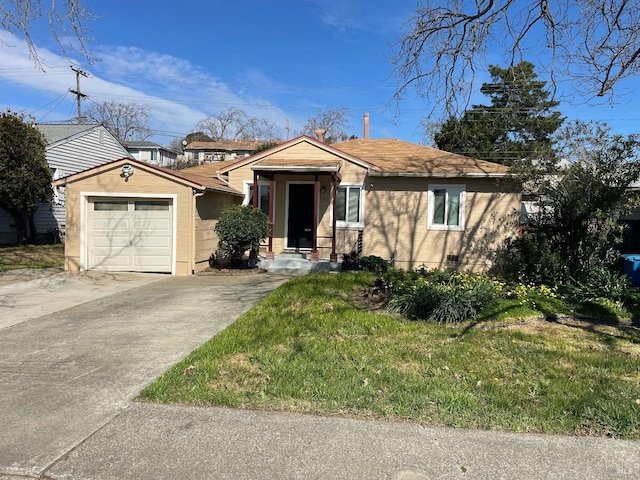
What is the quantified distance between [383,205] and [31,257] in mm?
12147

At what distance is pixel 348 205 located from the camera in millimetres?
14250

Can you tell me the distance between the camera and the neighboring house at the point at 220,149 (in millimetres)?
63000

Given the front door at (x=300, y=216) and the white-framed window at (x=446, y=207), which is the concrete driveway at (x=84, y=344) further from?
the white-framed window at (x=446, y=207)

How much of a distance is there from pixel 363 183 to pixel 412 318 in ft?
24.9

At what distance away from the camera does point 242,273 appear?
492 inches

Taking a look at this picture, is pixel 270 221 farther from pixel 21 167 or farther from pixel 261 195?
pixel 21 167

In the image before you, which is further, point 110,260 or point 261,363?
point 110,260

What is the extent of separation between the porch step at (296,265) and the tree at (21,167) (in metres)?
10.6

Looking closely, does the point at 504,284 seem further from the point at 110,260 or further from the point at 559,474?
the point at 110,260

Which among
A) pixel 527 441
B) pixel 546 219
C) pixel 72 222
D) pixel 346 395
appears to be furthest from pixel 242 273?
pixel 527 441

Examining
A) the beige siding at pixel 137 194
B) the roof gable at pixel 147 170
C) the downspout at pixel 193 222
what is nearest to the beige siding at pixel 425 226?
Result: the roof gable at pixel 147 170

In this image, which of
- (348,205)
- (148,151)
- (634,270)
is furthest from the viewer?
(148,151)

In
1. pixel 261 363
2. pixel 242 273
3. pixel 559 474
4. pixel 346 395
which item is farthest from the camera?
pixel 242 273

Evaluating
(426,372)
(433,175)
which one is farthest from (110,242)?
(426,372)
